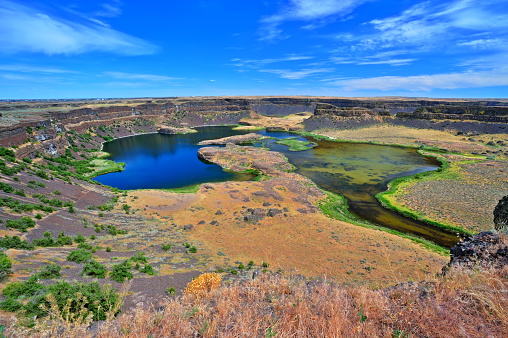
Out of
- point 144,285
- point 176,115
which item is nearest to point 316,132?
point 176,115

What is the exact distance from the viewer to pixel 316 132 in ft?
311

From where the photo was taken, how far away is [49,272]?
32.6ft

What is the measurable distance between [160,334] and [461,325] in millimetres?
6095

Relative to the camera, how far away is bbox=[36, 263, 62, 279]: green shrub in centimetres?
968

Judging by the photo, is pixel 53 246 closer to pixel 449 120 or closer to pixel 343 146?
pixel 343 146

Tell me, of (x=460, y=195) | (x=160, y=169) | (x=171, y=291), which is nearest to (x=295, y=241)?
(x=171, y=291)

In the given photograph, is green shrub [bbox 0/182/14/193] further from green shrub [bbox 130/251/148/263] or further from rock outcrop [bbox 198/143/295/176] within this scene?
rock outcrop [bbox 198/143/295/176]

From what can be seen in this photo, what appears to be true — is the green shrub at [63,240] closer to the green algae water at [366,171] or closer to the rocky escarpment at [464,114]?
the green algae water at [366,171]

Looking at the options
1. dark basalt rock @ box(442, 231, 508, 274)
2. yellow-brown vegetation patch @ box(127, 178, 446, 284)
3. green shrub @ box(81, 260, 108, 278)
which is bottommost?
yellow-brown vegetation patch @ box(127, 178, 446, 284)

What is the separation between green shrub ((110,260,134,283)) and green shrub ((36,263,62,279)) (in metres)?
2.18

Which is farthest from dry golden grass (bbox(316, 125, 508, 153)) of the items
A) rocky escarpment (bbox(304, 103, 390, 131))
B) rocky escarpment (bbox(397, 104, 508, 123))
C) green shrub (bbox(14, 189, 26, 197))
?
green shrub (bbox(14, 189, 26, 197))

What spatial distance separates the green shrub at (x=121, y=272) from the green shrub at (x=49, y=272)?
7.16 ft

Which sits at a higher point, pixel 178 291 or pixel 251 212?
pixel 178 291

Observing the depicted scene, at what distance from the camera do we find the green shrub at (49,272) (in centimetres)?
968
